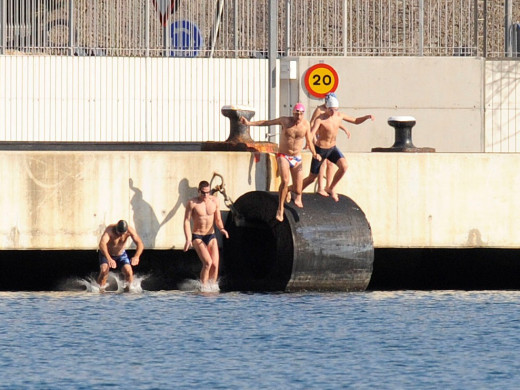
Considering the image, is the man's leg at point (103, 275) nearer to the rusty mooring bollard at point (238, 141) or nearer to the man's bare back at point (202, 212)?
the man's bare back at point (202, 212)

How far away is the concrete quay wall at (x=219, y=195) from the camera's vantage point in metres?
21.9

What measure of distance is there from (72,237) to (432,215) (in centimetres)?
556

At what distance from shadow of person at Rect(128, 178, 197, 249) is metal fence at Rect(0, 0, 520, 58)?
197 inches

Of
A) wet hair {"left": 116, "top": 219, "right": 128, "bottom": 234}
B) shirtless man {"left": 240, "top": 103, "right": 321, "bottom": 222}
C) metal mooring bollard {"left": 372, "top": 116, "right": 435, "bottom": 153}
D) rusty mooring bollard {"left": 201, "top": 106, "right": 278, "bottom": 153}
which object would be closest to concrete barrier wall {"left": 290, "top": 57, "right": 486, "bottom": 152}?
metal mooring bollard {"left": 372, "top": 116, "right": 435, "bottom": 153}

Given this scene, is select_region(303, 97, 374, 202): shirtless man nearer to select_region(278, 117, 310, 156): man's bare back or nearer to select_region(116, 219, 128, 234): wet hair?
select_region(278, 117, 310, 156): man's bare back

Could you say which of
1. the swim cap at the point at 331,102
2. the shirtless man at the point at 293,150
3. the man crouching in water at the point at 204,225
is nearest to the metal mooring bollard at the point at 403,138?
the swim cap at the point at 331,102

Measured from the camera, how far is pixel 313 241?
2123cm

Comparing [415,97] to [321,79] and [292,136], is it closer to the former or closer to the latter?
[321,79]

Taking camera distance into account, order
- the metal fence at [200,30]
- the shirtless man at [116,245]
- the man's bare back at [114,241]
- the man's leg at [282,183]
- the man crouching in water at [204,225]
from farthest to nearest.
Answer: the metal fence at [200,30], the man crouching in water at [204,225], the man's bare back at [114,241], the shirtless man at [116,245], the man's leg at [282,183]

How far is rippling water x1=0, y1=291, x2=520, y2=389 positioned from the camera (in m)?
15.6

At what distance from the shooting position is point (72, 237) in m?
22.0

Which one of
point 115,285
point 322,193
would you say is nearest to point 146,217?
point 115,285

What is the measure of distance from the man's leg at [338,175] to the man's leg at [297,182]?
50 cm

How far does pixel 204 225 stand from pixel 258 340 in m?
4.26
